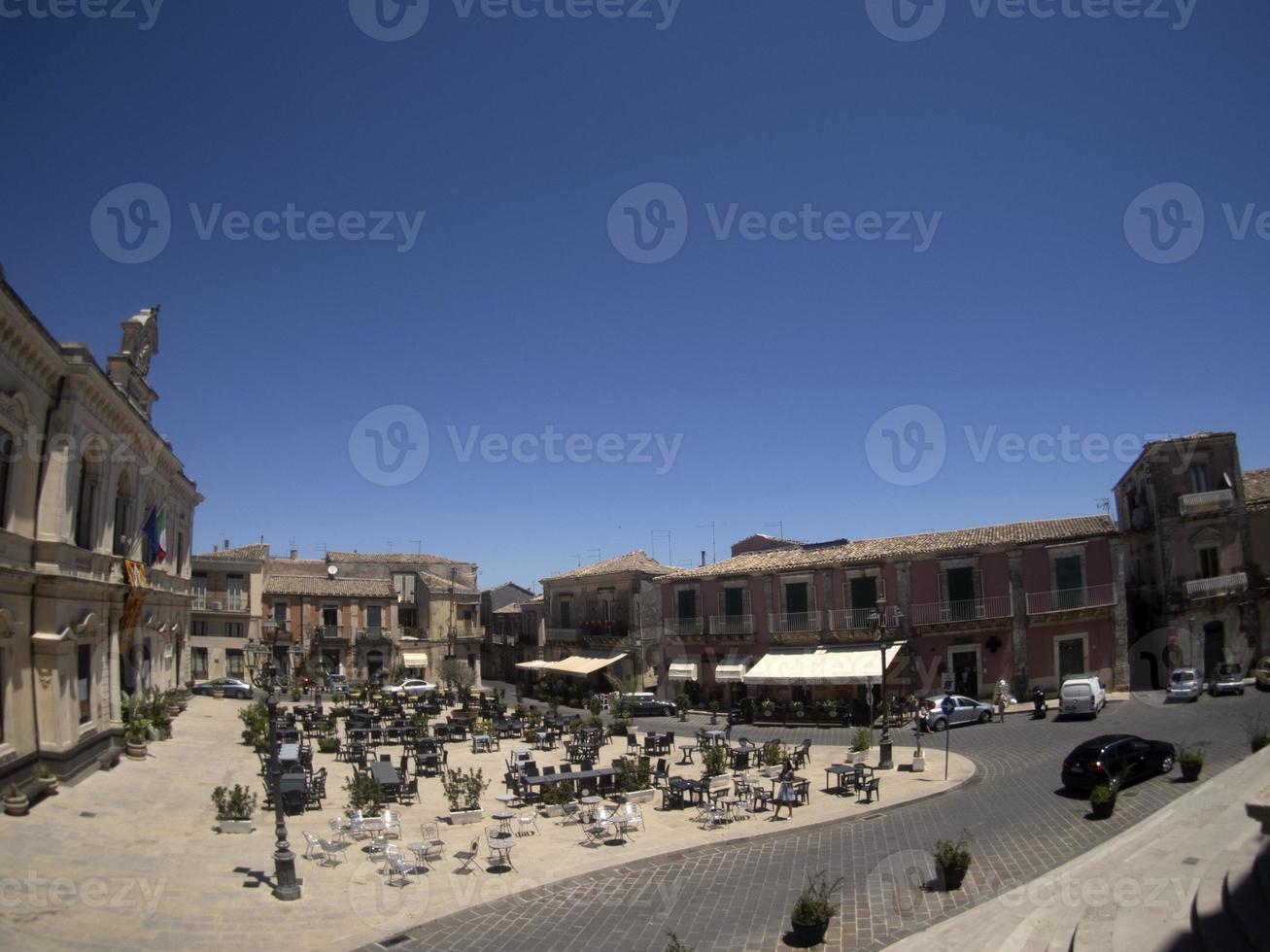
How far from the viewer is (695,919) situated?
35.6ft

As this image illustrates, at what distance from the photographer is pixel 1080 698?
25.4m

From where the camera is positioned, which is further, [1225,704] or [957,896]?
[1225,704]

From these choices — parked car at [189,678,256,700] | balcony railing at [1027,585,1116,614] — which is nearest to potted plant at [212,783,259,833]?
parked car at [189,678,256,700]

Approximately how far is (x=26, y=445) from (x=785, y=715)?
2506 cm

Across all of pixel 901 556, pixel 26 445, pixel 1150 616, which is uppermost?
→ pixel 26 445

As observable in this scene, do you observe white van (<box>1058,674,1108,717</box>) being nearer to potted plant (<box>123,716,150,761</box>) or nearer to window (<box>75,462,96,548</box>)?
potted plant (<box>123,716,150,761</box>)

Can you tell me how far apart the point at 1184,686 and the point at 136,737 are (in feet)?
103

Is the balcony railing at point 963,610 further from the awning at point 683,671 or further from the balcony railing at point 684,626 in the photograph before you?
the awning at point 683,671

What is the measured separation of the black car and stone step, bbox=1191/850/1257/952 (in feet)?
23.3

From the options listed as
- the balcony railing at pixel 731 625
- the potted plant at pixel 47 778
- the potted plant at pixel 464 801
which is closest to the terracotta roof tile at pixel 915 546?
the balcony railing at pixel 731 625

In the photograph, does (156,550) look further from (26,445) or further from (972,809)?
(972,809)

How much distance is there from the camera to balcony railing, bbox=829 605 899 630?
31.7 metres

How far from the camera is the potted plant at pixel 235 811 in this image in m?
14.9

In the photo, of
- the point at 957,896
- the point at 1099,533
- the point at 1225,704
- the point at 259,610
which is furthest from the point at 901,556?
the point at 259,610
